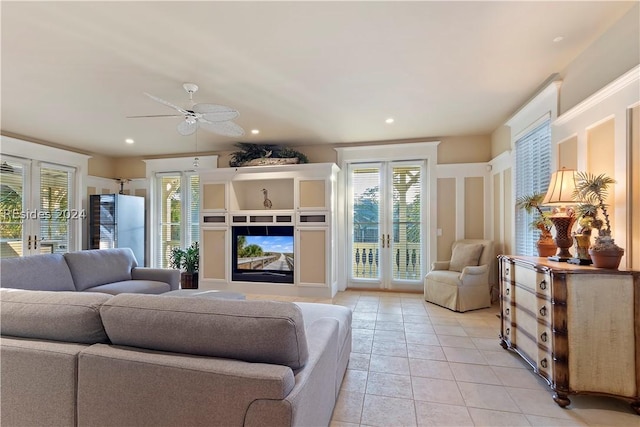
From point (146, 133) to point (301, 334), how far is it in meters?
4.73

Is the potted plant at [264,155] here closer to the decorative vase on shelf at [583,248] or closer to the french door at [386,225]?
the french door at [386,225]

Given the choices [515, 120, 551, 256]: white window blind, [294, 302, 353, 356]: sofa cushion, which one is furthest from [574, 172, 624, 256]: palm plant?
[294, 302, 353, 356]: sofa cushion

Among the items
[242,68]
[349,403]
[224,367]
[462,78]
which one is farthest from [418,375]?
[242,68]

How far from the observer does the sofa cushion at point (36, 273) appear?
2.79 metres

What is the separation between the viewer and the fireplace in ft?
16.4

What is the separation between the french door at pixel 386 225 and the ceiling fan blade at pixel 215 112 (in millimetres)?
2948

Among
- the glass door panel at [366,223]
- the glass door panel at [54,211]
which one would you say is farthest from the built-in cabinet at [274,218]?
the glass door panel at [54,211]

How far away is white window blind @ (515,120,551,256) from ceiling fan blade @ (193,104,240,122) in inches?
126

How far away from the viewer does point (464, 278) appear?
402 centimetres

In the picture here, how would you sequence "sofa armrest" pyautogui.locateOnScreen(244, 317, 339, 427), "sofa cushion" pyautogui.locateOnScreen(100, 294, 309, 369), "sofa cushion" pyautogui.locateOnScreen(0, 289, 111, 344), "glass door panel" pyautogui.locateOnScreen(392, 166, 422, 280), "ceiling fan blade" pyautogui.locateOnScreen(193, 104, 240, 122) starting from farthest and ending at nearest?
"glass door panel" pyautogui.locateOnScreen(392, 166, 422, 280) < "ceiling fan blade" pyautogui.locateOnScreen(193, 104, 240, 122) < "sofa cushion" pyautogui.locateOnScreen(0, 289, 111, 344) < "sofa cushion" pyautogui.locateOnScreen(100, 294, 309, 369) < "sofa armrest" pyautogui.locateOnScreen(244, 317, 339, 427)

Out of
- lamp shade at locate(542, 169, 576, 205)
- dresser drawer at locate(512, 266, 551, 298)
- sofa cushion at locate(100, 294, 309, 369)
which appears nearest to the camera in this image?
sofa cushion at locate(100, 294, 309, 369)

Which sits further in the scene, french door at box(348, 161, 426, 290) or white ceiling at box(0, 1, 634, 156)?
french door at box(348, 161, 426, 290)

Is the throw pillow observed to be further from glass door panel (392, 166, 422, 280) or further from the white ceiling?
the white ceiling

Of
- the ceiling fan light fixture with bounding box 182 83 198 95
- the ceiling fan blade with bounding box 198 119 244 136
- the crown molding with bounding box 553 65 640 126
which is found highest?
the ceiling fan light fixture with bounding box 182 83 198 95
